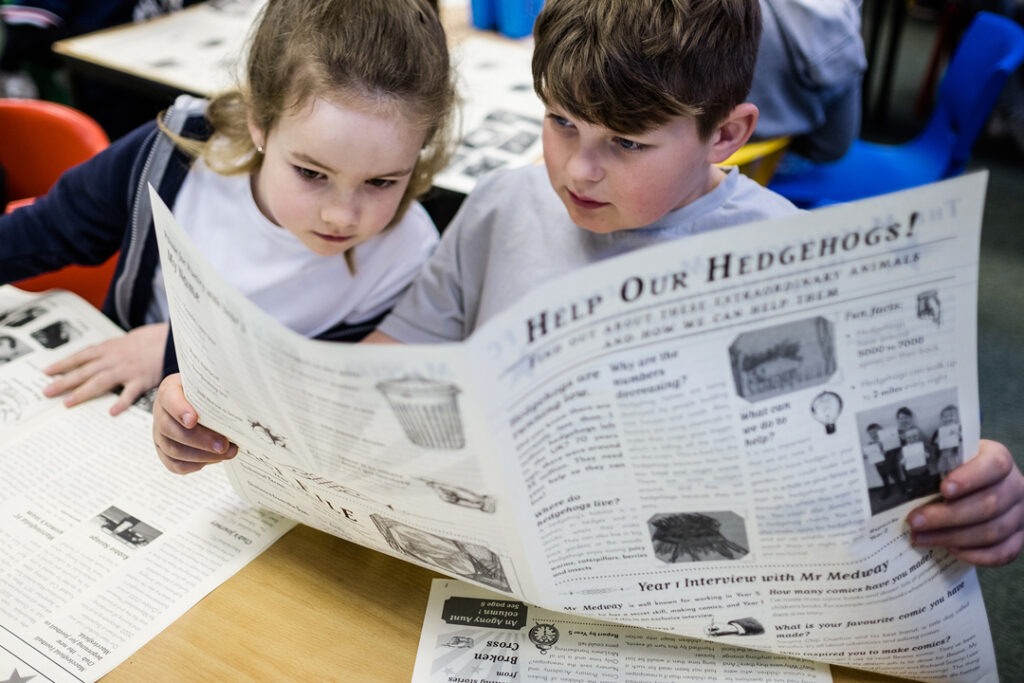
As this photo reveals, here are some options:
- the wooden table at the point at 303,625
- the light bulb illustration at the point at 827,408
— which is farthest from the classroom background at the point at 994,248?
the light bulb illustration at the point at 827,408

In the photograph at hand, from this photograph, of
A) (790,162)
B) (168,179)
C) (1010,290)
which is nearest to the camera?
(168,179)

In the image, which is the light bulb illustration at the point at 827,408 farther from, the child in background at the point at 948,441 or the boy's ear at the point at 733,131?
the boy's ear at the point at 733,131

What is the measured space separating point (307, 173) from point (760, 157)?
92cm

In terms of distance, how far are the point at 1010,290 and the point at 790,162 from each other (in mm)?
1182

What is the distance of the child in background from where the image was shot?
58 cm

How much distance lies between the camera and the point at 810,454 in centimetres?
57

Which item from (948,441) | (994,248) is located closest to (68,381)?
(948,441)

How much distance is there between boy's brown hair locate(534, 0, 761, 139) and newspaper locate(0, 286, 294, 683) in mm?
492

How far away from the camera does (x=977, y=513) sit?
23.6 inches

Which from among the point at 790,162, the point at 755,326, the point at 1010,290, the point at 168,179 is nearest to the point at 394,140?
the point at 168,179

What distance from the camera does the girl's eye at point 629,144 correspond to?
80 centimetres

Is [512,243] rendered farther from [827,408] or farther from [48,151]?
[48,151]

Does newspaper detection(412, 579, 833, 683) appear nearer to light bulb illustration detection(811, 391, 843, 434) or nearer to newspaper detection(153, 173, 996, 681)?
newspaper detection(153, 173, 996, 681)

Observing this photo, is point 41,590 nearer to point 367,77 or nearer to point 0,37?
point 367,77
